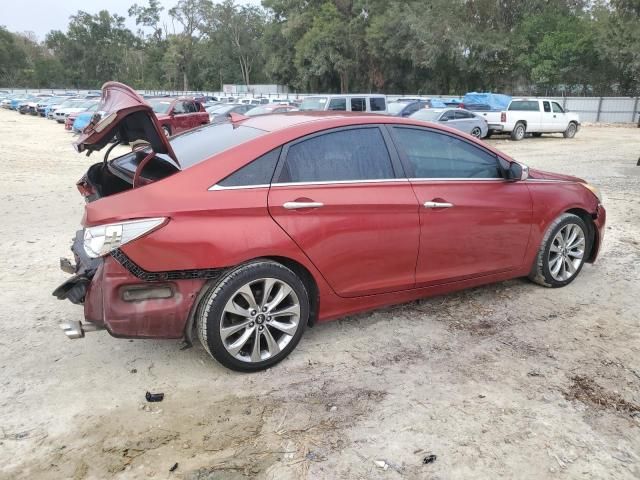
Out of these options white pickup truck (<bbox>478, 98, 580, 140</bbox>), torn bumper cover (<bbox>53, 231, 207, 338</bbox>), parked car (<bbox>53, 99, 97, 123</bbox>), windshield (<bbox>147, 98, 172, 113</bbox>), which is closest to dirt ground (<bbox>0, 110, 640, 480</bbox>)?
torn bumper cover (<bbox>53, 231, 207, 338</bbox>)

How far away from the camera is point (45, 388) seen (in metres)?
3.29

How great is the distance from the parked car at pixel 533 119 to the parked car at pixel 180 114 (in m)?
11.5

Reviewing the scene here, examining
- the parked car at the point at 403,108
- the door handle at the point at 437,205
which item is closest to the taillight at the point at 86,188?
the door handle at the point at 437,205

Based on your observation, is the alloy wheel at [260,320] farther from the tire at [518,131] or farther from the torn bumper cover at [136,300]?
the tire at [518,131]

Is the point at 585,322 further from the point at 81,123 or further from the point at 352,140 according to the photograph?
the point at 81,123

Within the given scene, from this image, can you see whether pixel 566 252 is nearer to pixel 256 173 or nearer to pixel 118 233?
pixel 256 173

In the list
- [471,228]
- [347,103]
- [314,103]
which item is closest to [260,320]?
[471,228]

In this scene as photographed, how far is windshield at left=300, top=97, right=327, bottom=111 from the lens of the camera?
17.7 m

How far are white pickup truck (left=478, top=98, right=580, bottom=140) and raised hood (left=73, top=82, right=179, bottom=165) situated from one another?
787 inches

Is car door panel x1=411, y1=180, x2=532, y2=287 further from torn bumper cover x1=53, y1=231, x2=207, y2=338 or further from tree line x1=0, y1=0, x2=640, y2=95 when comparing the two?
tree line x1=0, y1=0, x2=640, y2=95

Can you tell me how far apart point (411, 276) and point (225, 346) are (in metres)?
1.49

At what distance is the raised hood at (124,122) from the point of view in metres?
3.15

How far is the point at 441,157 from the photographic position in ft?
13.6

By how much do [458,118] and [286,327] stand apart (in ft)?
57.5
